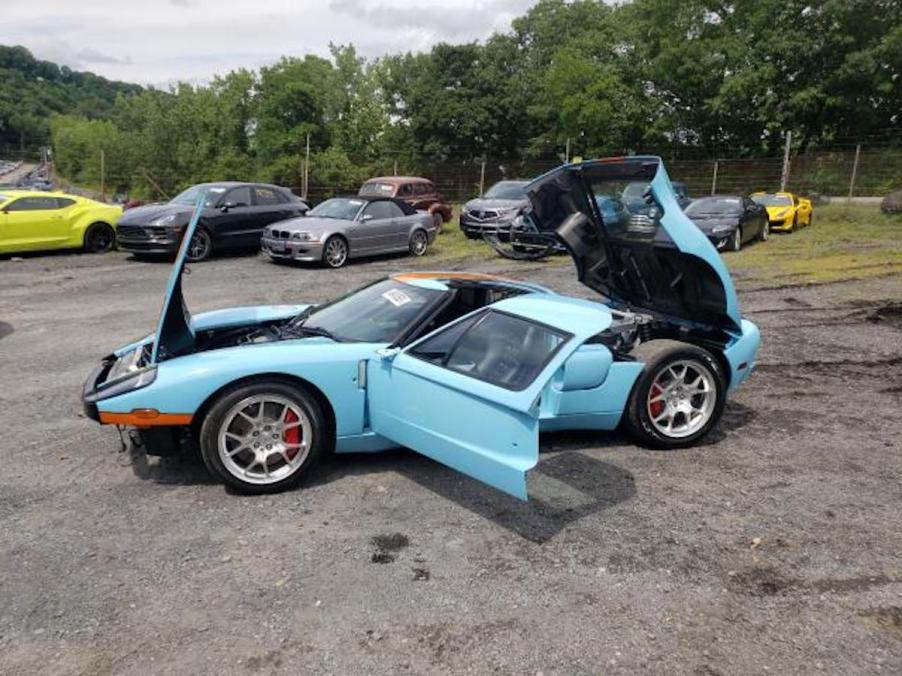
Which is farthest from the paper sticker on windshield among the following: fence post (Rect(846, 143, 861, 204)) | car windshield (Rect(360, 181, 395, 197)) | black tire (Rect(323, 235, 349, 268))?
fence post (Rect(846, 143, 861, 204))

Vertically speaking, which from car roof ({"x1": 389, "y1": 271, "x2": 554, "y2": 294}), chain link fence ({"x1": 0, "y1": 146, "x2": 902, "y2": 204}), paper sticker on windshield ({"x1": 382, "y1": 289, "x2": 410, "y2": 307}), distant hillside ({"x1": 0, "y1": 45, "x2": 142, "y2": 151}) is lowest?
paper sticker on windshield ({"x1": 382, "y1": 289, "x2": 410, "y2": 307})

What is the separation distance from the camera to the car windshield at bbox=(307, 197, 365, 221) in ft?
49.2

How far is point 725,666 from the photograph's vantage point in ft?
9.03

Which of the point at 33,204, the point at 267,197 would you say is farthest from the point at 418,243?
the point at 33,204

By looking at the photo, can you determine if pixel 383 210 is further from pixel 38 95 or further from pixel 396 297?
pixel 38 95

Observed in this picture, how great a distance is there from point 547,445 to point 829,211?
23.4m

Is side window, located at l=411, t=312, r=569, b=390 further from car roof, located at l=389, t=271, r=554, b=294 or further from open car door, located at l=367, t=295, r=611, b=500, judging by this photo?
car roof, located at l=389, t=271, r=554, b=294

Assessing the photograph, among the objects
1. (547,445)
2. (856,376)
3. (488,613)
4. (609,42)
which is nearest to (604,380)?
(547,445)

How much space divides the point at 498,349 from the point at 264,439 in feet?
4.75

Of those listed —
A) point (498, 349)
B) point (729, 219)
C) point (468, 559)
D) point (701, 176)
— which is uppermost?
point (701, 176)

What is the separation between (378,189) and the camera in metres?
20.6

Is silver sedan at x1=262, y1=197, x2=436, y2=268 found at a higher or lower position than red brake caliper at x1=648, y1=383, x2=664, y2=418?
higher

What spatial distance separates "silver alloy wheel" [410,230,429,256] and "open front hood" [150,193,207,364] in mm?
11574

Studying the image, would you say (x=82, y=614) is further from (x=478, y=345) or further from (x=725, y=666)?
(x=725, y=666)
